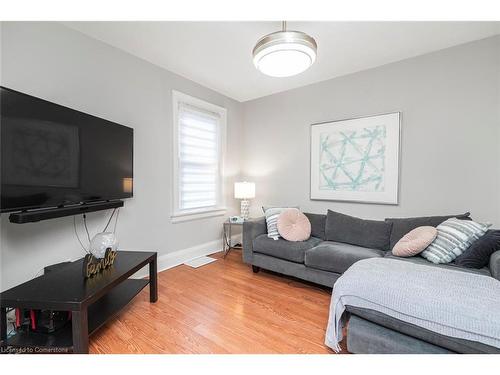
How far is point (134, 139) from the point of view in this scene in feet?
8.11

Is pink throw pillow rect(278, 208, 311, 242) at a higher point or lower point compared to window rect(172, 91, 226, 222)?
lower

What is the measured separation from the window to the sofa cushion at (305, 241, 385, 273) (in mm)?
1697

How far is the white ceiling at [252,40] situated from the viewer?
1959 millimetres

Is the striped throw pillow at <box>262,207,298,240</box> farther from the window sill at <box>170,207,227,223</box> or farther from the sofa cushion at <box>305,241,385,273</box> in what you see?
the window sill at <box>170,207,227,223</box>

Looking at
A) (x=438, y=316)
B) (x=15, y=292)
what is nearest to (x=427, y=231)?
(x=438, y=316)

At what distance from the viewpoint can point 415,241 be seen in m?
1.95

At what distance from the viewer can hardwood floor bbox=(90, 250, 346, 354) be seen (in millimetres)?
1482

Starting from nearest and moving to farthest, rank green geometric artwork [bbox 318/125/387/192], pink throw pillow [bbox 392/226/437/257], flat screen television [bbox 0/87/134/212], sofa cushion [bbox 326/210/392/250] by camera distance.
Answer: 1. flat screen television [bbox 0/87/134/212]
2. pink throw pillow [bbox 392/226/437/257]
3. sofa cushion [bbox 326/210/392/250]
4. green geometric artwork [bbox 318/125/387/192]

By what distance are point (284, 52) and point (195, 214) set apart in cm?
228

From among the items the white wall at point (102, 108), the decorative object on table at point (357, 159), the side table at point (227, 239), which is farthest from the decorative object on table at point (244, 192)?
the decorative object on table at point (357, 159)

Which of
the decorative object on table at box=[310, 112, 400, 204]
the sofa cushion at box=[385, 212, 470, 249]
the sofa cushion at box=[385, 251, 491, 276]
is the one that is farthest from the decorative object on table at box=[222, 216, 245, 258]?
the sofa cushion at box=[385, 251, 491, 276]

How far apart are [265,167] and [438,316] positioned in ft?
9.26

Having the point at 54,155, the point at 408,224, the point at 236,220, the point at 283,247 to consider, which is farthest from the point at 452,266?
the point at 54,155

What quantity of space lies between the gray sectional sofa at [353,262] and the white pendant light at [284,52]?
1671 millimetres
